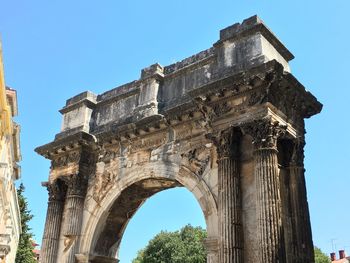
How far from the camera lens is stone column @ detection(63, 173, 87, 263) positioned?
11242 millimetres

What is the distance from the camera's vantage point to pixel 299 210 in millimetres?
8578

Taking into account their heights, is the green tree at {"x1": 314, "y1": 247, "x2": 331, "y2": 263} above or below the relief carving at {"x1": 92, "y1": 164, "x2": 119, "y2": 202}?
above

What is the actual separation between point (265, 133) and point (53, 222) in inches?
250

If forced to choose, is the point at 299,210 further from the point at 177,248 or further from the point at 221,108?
the point at 177,248

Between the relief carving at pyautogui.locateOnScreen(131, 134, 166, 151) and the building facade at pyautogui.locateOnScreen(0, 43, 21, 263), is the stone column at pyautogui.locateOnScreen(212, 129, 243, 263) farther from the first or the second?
the building facade at pyautogui.locateOnScreen(0, 43, 21, 263)

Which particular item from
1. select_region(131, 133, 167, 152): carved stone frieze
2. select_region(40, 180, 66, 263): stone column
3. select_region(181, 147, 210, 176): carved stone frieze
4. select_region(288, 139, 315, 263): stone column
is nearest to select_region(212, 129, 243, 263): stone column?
select_region(181, 147, 210, 176): carved stone frieze

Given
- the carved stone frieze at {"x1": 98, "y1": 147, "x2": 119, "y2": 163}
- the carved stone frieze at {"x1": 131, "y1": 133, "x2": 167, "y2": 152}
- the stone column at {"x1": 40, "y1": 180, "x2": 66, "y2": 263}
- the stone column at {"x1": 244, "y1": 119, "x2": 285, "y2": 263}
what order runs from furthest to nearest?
the carved stone frieze at {"x1": 98, "y1": 147, "x2": 119, "y2": 163} < the stone column at {"x1": 40, "y1": 180, "x2": 66, "y2": 263} < the carved stone frieze at {"x1": 131, "y1": 133, "x2": 167, "y2": 152} < the stone column at {"x1": 244, "y1": 119, "x2": 285, "y2": 263}

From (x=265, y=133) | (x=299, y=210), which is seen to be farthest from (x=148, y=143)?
(x=299, y=210)

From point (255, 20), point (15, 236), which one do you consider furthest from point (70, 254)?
point (15, 236)

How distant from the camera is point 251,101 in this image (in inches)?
349

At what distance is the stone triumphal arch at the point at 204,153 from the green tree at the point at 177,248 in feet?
56.9

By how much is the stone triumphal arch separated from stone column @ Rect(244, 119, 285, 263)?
0.06ft

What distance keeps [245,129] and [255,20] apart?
103 inches

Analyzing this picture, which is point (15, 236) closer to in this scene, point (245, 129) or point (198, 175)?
point (198, 175)
